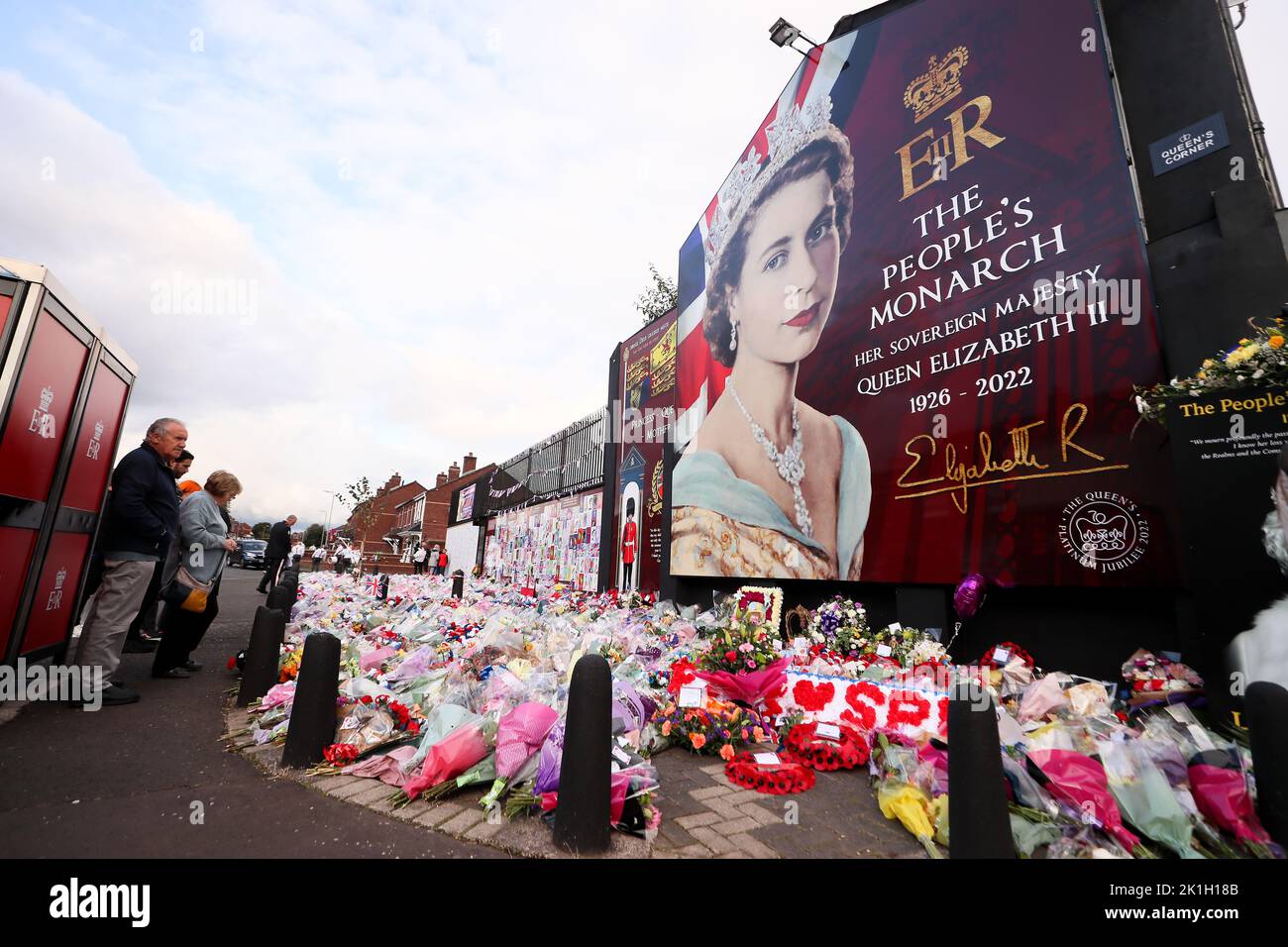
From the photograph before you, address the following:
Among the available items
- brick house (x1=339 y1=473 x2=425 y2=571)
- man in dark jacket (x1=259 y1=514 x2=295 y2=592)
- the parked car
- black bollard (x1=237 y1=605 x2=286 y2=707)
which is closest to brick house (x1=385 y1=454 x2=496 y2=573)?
brick house (x1=339 y1=473 x2=425 y2=571)

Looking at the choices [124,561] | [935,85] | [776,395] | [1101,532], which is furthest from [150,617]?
[935,85]

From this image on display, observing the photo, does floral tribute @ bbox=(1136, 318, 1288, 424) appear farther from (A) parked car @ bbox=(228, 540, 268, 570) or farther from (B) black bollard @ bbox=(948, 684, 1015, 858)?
(A) parked car @ bbox=(228, 540, 268, 570)

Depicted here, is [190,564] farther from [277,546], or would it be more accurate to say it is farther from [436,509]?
[436,509]

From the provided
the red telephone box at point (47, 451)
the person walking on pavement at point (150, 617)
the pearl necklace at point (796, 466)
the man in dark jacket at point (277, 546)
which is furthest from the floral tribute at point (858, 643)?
the man in dark jacket at point (277, 546)

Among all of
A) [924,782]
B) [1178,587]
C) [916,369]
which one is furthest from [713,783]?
[916,369]

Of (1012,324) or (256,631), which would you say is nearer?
(256,631)

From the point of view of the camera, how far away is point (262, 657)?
427 centimetres

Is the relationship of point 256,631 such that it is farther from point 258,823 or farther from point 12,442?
point 258,823

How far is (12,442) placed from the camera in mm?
3562

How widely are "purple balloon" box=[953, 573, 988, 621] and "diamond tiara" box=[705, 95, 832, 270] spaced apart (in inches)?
243

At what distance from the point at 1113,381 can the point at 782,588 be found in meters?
4.33

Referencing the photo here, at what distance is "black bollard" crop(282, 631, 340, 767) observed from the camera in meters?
3.06

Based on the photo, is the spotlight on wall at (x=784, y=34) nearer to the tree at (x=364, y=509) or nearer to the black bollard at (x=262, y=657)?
the black bollard at (x=262, y=657)

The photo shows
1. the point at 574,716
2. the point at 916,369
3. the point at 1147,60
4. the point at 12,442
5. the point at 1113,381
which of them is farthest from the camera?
the point at 916,369
